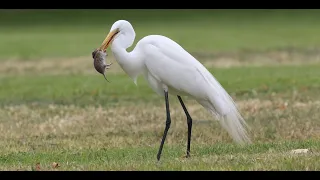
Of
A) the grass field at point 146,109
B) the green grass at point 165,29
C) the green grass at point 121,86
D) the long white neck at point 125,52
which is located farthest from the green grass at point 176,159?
the green grass at point 165,29

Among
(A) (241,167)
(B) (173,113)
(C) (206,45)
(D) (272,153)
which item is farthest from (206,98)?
(C) (206,45)

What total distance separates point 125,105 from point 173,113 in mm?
1482

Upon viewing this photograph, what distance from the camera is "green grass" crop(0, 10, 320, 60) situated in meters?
28.3

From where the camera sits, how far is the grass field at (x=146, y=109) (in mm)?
8828

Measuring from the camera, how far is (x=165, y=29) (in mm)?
A: 37719

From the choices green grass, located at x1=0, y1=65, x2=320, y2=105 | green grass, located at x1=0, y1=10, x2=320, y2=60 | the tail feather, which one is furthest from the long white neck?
green grass, located at x1=0, y1=10, x2=320, y2=60

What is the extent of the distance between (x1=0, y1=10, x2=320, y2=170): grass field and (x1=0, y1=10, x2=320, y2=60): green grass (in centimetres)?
11

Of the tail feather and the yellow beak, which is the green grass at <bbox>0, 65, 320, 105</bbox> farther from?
the yellow beak

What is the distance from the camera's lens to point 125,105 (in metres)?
14.6

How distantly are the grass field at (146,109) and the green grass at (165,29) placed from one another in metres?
0.11

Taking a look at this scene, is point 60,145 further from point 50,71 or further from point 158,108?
point 50,71

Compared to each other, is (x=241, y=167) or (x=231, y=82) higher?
(x=241, y=167)

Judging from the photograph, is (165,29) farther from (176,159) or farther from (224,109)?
(176,159)

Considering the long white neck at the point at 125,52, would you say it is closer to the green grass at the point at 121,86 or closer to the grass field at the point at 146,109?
the grass field at the point at 146,109
